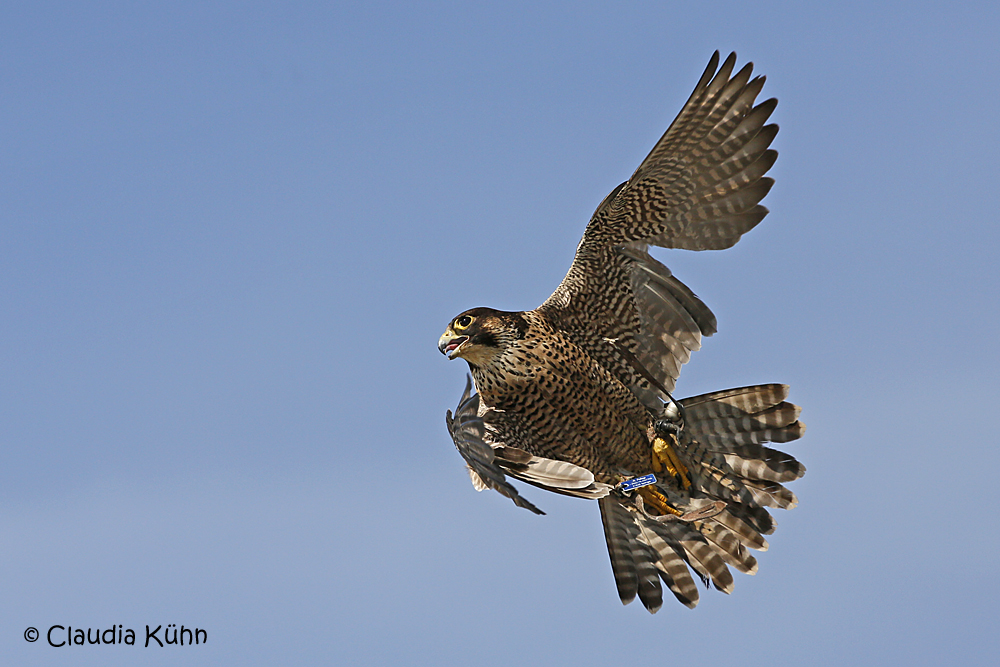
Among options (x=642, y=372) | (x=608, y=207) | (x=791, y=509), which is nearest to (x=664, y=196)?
(x=608, y=207)

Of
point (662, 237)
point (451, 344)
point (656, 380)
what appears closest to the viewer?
point (451, 344)

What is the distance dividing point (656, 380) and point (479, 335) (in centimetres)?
146

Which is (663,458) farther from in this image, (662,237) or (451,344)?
(451,344)

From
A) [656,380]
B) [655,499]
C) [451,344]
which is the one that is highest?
[451,344]

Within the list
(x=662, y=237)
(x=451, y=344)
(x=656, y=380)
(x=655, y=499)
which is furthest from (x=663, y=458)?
(x=451, y=344)

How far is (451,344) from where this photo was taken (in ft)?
24.9

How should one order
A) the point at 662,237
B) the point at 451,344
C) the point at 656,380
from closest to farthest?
the point at 451,344
the point at 656,380
the point at 662,237

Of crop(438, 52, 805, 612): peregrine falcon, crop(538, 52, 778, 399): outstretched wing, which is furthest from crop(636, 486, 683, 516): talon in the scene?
→ crop(538, 52, 778, 399): outstretched wing

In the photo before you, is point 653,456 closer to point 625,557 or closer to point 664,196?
point 625,557

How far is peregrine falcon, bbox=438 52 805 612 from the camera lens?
7.78 m

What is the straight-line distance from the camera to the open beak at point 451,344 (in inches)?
299

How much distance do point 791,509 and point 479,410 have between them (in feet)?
8.78

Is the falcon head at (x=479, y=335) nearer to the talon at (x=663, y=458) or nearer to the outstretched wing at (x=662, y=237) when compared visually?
the outstretched wing at (x=662, y=237)

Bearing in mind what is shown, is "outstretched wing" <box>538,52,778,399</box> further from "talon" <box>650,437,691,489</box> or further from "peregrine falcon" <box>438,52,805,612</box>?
"talon" <box>650,437,691,489</box>
